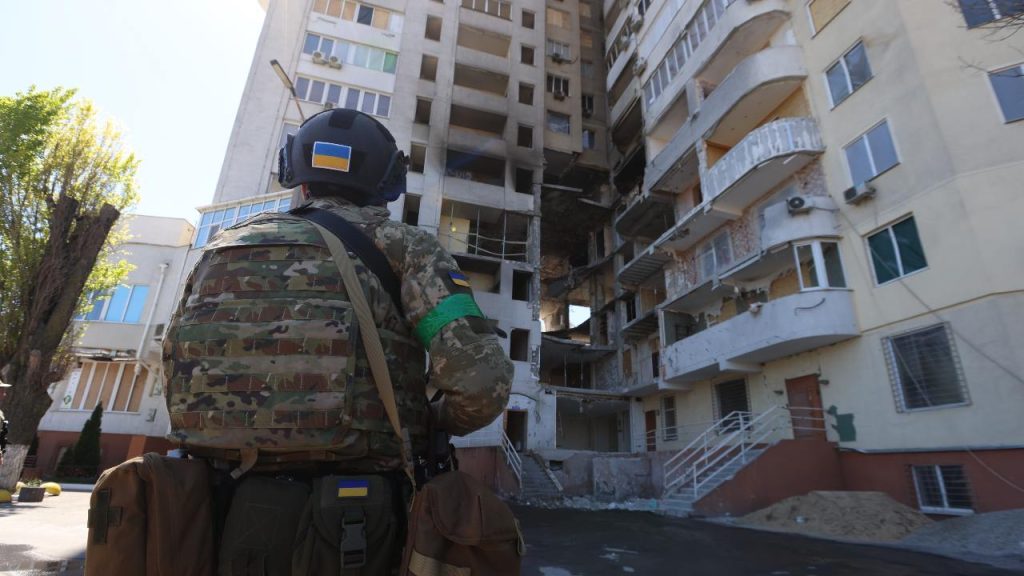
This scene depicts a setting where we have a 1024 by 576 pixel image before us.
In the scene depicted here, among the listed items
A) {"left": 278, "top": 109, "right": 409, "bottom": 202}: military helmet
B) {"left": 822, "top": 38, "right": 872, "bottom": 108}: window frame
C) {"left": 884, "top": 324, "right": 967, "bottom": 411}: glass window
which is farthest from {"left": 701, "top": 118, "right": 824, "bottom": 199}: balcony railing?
{"left": 278, "top": 109, "right": 409, "bottom": 202}: military helmet

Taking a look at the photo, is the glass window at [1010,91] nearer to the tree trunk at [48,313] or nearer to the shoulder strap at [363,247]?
the shoulder strap at [363,247]

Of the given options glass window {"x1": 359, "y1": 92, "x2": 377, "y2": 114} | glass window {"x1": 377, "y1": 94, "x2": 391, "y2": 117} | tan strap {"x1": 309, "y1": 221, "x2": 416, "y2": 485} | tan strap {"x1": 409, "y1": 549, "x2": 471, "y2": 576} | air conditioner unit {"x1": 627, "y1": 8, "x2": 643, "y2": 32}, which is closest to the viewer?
tan strap {"x1": 409, "y1": 549, "x2": 471, "y2": 576}

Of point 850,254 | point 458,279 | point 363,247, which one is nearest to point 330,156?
point 363,247

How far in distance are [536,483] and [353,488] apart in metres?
14.4

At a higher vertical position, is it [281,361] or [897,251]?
[897,251]

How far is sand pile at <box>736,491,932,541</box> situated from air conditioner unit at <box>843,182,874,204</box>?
21.4 feet

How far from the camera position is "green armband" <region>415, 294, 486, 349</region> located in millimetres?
1620

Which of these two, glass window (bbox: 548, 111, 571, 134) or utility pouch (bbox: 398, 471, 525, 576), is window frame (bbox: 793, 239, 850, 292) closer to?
utility pouch (bbox: 398, 471, 525, 576)

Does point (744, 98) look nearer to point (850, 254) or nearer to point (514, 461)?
point (850, 254)

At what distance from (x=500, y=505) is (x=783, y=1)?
1797cm

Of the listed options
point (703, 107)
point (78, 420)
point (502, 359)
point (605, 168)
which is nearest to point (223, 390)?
point (502, 359)

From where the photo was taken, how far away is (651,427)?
20.6 m

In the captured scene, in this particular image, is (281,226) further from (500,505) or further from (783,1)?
(783,1)

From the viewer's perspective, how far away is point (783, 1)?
14.4 meters
